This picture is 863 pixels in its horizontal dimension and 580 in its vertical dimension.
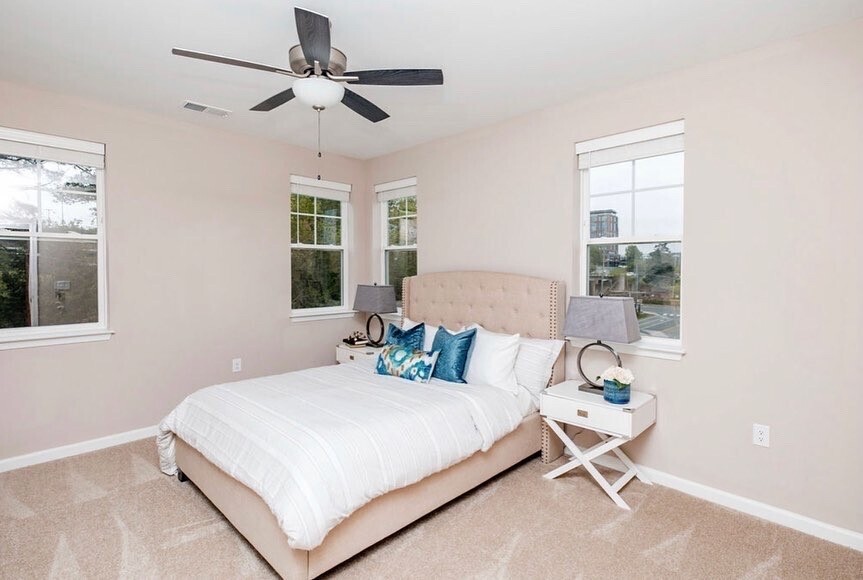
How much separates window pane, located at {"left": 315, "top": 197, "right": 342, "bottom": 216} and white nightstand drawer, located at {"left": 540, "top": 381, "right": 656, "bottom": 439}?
3.07 meters

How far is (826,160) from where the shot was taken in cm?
237

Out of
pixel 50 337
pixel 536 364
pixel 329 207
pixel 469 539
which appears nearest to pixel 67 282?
pixel 50 337

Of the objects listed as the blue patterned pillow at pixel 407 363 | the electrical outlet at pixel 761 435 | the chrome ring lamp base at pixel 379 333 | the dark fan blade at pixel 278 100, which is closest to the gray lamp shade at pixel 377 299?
the chrome ring lamp base at pixel 379 333

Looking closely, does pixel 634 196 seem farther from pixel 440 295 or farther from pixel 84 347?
Result: pixel 84 347

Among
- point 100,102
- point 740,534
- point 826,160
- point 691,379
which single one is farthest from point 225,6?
point 740,534

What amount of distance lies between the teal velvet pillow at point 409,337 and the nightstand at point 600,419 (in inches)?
42.5

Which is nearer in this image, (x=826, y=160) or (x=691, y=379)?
(x=826, y=160)

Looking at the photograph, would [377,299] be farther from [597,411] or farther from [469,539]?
[469,539]

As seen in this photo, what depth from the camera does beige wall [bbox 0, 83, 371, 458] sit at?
3.25 meters

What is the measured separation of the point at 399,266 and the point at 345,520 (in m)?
3.20

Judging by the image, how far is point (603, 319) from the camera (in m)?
2.82

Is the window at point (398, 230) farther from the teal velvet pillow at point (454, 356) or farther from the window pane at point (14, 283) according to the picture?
the window pane at point (14, 283)

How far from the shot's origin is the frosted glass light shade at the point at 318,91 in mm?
2197

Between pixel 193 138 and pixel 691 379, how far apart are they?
13.8ft
